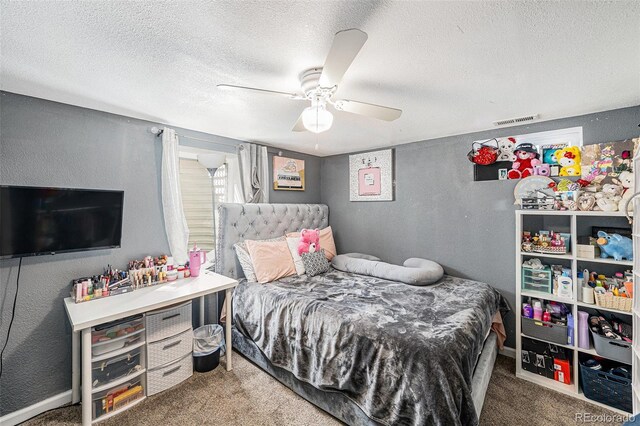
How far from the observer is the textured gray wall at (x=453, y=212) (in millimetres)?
2436

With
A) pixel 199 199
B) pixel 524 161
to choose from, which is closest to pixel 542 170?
pixel 524 161

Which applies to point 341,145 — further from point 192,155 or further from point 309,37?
point 309,37

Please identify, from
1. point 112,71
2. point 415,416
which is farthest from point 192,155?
point 415,416

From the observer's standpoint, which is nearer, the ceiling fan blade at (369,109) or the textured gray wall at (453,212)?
the ceiling fan blade at (369,109)

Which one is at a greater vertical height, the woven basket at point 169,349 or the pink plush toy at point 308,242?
the pink plush toy at point 308,242

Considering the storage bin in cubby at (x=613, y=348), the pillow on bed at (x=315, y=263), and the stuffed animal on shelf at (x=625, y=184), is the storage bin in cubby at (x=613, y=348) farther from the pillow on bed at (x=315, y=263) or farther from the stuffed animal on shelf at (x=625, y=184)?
the pillow on bed at (x=315, y=263)

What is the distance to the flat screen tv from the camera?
66.3 inches

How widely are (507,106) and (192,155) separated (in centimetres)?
312

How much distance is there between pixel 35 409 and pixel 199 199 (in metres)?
2.14

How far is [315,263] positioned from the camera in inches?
117

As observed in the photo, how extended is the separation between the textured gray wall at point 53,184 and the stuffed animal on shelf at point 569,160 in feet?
12.5

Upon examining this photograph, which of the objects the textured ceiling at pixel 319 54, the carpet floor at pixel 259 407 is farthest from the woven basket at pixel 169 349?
the textured ceiling at pixel 319 54

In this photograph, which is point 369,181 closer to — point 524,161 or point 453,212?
point 453,212

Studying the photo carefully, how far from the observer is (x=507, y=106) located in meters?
2.07
